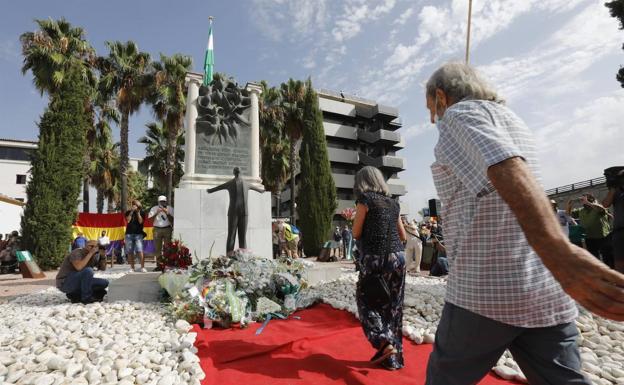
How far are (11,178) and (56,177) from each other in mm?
30115

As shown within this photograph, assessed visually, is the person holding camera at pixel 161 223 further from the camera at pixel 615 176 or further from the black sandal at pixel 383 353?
the camera at pixel 615 176

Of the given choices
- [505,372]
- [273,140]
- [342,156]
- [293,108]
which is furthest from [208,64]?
[342,156]

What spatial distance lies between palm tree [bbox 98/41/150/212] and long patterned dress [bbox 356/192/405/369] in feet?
60.3

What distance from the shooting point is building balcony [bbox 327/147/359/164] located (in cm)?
4266

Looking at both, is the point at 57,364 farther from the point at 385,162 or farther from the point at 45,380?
the point at 385,162

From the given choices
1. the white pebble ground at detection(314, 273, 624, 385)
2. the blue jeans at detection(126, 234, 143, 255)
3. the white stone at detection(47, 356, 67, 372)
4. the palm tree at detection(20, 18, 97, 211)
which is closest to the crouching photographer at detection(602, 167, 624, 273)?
the white pebble ground at detection(314, 273, 624, 385)

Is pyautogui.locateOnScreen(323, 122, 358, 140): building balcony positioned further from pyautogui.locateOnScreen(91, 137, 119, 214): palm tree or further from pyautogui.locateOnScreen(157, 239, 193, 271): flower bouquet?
pyautogui.locateOnScreen(157, 239, 193, 271): flower bouquet

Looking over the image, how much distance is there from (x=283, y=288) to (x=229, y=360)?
6.99 feet

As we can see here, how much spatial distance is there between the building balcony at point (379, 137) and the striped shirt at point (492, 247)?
142 ft

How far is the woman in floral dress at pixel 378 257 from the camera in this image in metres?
2.98

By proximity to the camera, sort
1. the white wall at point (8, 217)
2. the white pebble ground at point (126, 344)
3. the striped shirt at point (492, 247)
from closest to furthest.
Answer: the striped shirt at point (492, 247) < the white pebble ground at point (126, 344) < the white wall at point (8, 217)

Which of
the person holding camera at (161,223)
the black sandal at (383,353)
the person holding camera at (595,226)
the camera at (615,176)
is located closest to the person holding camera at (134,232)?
the person holding camera at (161,223)

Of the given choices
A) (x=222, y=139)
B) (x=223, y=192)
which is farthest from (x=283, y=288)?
(x=222, y=139)

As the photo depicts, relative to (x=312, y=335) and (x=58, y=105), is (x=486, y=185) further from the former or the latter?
(x=58, y=105)
